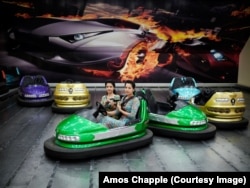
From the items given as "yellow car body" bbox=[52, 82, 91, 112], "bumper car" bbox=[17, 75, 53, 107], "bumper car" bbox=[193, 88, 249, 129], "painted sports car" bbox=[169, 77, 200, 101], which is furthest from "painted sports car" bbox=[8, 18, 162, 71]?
"bumper car" bbox=[193, 88, 249, 129]

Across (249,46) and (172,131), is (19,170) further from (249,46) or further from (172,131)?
(249,46)

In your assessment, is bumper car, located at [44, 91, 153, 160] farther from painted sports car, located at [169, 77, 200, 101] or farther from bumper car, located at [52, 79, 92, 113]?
painted sports car, located at [169, 77, 200, 101]

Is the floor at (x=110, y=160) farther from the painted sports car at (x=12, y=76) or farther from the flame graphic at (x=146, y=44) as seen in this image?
the flame graphic at (x=146, y=44)

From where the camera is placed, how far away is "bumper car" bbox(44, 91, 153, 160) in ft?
8.48

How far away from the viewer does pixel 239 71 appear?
7.94 meters

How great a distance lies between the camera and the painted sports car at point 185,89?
5.23 metres

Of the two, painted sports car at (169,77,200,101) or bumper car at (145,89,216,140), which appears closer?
bumper car at (145,89,216,140)

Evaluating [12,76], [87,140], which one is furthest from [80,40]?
[87,140]

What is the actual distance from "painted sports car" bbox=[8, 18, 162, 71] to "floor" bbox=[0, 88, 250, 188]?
4.31 metres

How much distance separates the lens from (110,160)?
2627 millimetres

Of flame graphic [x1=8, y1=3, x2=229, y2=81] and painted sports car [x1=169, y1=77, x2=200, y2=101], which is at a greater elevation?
flame graphic [x1=8, y1=3, x2=229, y2=81]

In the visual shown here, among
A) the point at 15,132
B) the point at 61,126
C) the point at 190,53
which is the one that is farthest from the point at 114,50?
the point at 61,126

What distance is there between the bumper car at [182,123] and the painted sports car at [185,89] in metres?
1.79

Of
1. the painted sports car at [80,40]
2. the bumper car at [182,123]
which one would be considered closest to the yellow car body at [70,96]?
the bumper car at [182,123]
